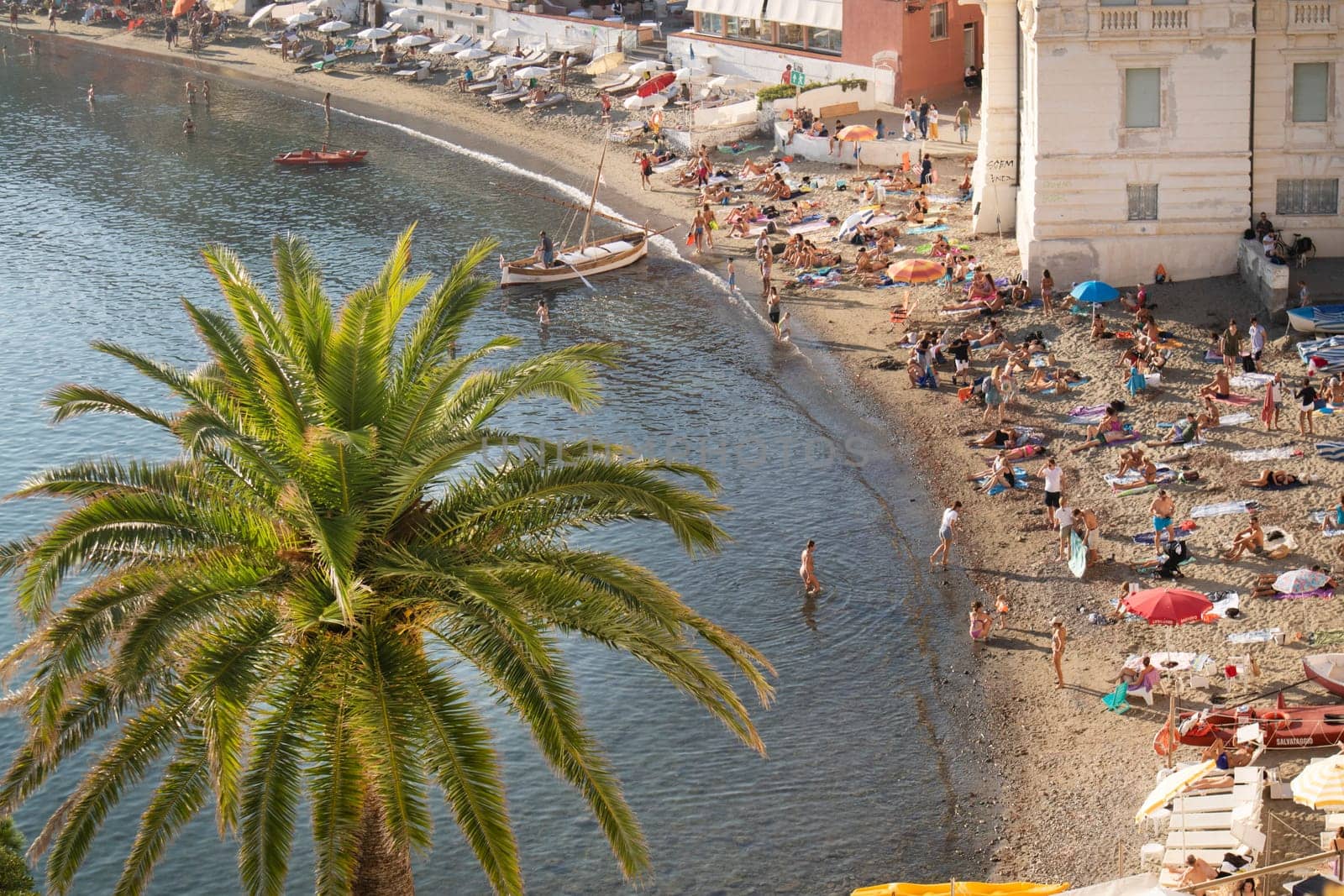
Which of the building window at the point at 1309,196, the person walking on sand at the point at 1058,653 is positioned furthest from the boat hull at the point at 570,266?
the person walking on sand at the point at 1058,653

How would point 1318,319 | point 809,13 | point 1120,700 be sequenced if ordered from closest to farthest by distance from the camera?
1. point 1120,700
2. point 1318,319
3. point 809,13

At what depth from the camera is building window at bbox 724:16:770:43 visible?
88.0m

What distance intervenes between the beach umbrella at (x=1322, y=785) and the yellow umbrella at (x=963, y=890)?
4010 millimetres

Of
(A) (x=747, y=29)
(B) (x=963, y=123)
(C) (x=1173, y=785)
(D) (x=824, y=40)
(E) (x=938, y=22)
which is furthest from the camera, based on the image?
(A) (x=747, y=29)

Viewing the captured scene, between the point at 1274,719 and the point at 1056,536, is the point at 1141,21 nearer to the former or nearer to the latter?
the point at 1056,536

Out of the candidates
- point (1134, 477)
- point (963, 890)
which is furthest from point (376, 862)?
point (1134, 477)

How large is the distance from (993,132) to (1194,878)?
1478 inches

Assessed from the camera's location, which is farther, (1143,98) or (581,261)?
(581,261)

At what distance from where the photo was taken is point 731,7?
8856 cm

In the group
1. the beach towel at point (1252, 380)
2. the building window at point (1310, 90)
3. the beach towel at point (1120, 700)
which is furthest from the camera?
the building window at point (1310, 90)

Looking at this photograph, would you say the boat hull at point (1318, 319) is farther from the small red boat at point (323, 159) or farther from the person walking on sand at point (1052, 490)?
the small red boat at point (323, 159)

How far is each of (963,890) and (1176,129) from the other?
106ft

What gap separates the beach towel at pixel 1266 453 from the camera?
4044 centimetres

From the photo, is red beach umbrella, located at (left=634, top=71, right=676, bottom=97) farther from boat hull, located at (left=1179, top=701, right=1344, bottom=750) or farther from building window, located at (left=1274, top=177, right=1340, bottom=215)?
boat hull, located at (left=1179, top=701, right=1344, bottom=750)
